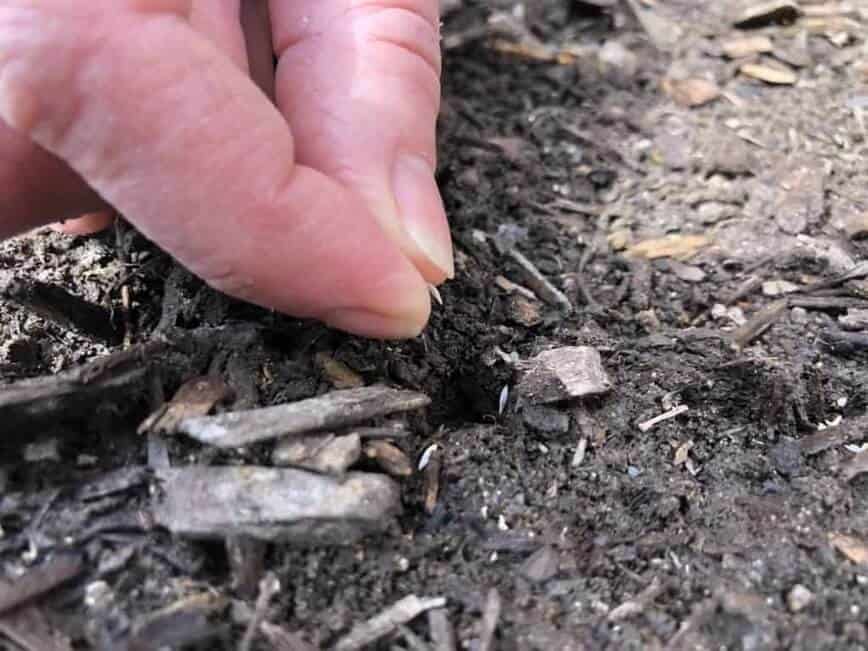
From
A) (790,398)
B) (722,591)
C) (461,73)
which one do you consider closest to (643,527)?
(722,591)

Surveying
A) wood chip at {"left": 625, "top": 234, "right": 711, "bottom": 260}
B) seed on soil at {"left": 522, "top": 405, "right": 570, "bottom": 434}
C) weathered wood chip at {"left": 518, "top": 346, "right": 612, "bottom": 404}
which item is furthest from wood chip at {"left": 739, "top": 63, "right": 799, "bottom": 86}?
seed on soil at {"left": 522, "top": 405, "right": 570, "bottom": 434}

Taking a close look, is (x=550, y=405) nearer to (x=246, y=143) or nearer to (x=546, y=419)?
(x=546, y=419)

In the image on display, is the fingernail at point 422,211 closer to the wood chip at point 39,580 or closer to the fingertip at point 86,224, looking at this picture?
the fingertip at point 86,224

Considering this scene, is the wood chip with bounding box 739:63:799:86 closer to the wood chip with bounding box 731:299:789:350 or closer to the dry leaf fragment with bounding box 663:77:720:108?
the dry leaf fragment with bounding box 663:77:720:108

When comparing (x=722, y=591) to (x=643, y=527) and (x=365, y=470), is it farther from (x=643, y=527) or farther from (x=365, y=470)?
(x=365, y=470)

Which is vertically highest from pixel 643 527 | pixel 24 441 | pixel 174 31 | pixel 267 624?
pixel 174 31

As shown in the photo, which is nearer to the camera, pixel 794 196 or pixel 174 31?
pixel 174 31

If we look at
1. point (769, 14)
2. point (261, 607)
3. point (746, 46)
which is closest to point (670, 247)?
point (746, 46)
